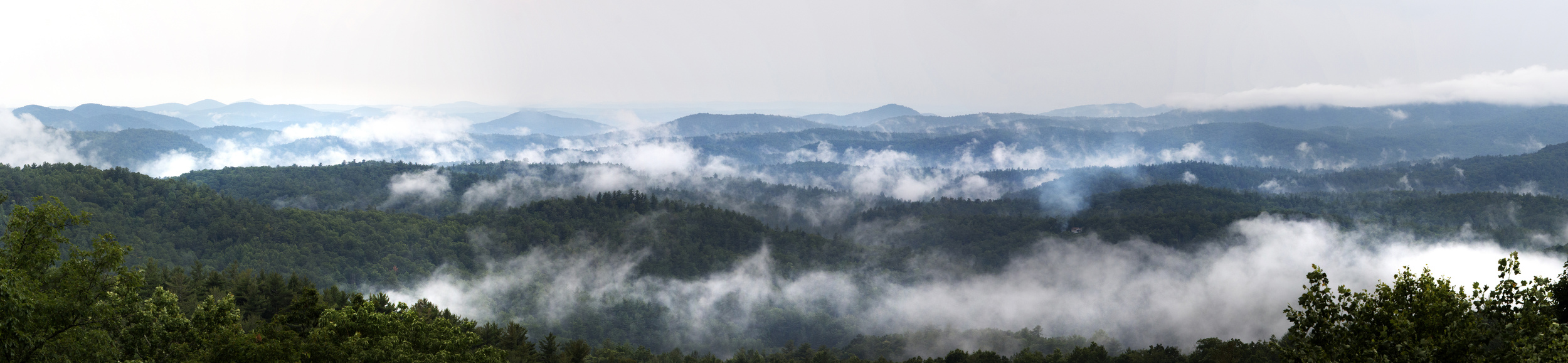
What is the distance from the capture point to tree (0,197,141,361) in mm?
18594

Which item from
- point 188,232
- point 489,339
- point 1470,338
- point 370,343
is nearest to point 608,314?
point 188,232

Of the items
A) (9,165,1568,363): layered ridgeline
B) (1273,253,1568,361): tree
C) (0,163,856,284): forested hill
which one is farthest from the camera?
(0,163,856,284): forested hill

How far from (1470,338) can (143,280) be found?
120ft

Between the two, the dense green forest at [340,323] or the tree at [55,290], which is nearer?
the dense green forest at [340,323]

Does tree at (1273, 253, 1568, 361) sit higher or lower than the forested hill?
higher

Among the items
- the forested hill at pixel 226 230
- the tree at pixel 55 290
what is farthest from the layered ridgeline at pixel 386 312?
the forested hill at pixel 226 230

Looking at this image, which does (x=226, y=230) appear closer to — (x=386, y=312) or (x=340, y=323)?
(x=386, y=312)

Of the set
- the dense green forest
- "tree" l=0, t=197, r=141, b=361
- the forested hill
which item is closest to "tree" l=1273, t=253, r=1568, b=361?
the dense green forest

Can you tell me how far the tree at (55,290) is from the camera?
1859cm

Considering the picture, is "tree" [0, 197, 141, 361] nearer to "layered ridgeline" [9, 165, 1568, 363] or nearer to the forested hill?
"layered ridgeline" [9, 165, 1568, 363]

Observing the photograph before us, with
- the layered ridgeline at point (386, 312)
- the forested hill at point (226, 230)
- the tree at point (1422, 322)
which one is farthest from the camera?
the forested hill at point (226, 230)

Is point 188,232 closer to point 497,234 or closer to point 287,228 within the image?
point 287,228

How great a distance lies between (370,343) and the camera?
2684 cm

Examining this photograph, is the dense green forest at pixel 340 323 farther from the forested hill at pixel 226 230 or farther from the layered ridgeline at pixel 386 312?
the forested hill at pixel 226 230
